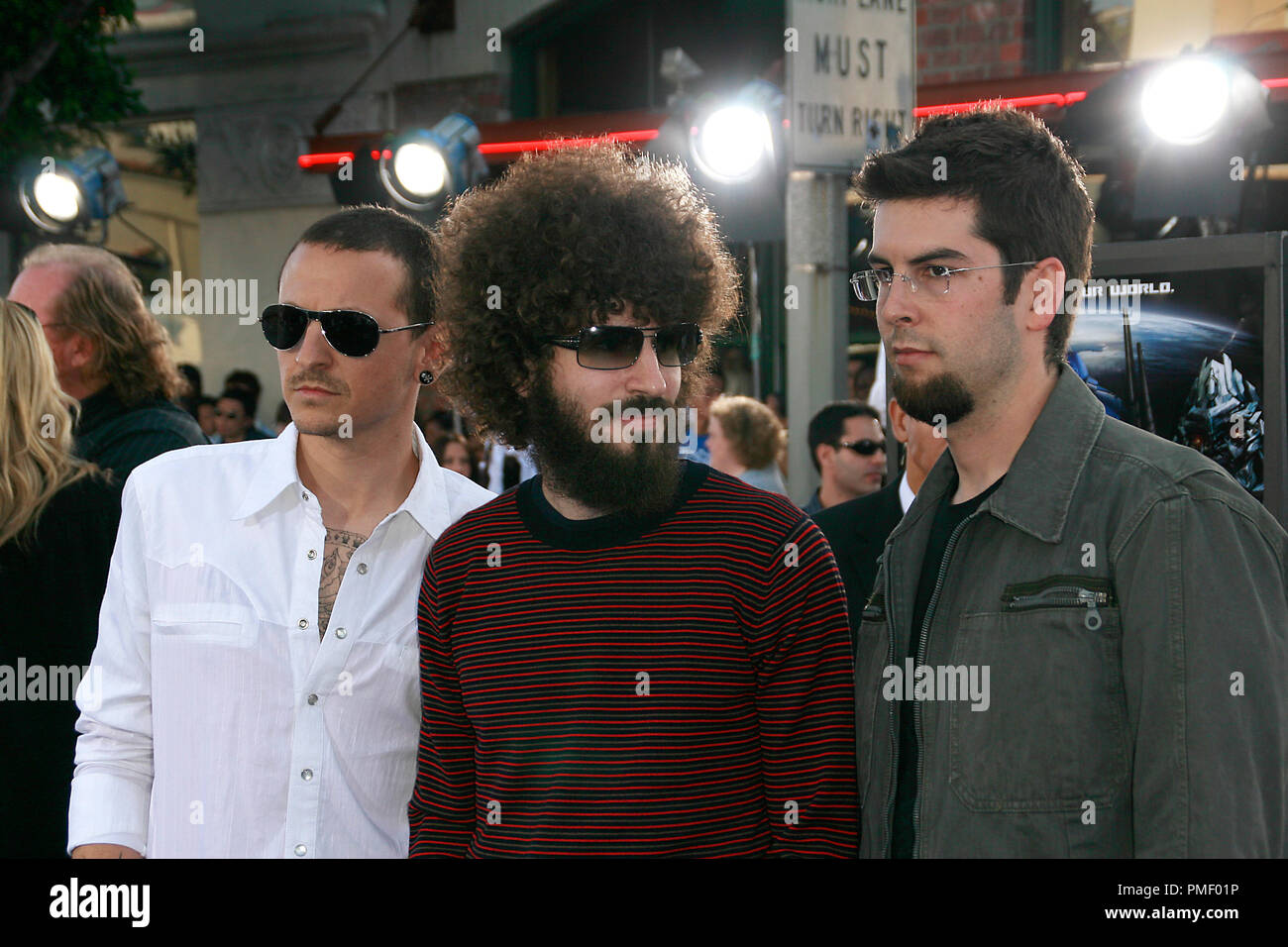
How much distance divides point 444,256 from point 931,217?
Answer: 927mm

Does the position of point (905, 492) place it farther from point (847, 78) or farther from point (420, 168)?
point (420, 168)

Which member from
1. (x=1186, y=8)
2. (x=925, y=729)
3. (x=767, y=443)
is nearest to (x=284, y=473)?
(x=925, y=729)

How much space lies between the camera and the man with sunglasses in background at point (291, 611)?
2.37m

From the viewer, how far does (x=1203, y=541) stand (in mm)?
1818

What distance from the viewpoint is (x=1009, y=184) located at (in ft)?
7.12

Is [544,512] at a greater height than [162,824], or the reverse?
[544,512]

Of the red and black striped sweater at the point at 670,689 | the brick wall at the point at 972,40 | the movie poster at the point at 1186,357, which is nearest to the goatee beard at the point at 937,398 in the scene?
the red and black striped sweater at the point at 670,689

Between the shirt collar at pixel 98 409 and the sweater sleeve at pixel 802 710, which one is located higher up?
the shirt collar at pixel 98 409

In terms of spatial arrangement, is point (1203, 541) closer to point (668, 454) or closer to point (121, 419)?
point (668, 454)

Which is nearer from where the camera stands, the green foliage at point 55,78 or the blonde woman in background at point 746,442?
the blonde woman in background at point 746,442

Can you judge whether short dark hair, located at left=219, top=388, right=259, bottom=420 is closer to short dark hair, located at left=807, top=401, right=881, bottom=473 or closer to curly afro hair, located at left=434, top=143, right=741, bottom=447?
short dark hair, located at left=807, top=401, right=881, bottom=473

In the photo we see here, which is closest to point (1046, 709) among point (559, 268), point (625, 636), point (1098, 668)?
point (1098, 668)

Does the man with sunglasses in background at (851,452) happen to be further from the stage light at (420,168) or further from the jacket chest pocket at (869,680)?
the stage light at (420,168)

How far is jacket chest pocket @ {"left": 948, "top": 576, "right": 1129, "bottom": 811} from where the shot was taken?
1.89 meters
